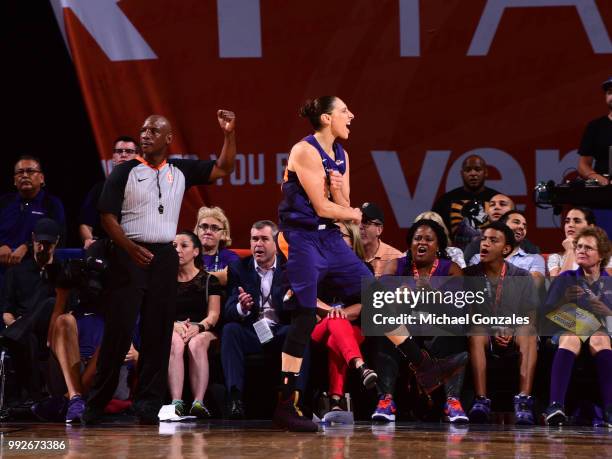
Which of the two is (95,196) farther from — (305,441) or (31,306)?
(305,441)

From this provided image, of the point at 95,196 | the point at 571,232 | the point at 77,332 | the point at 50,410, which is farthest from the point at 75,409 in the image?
the point at 571,232

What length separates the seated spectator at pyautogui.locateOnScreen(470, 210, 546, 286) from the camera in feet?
21.6

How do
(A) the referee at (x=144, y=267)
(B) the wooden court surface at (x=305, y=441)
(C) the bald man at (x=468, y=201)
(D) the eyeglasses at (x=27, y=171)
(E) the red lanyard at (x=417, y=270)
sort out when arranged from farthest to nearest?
(C) the bald man at (x=468, y=201) → (D) the eyeglasses at (x=27, y=171) → (E) the red lanyard at (x=417, y=270) → (A) the referee at (x=144, y=267) → (B) the wooden court surface at (x=305, y=441)

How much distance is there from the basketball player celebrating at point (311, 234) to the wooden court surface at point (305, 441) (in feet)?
1.08

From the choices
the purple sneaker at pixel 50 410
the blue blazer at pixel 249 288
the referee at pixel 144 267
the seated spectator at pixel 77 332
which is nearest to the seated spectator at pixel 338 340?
the blue blazer at pixel 249 288

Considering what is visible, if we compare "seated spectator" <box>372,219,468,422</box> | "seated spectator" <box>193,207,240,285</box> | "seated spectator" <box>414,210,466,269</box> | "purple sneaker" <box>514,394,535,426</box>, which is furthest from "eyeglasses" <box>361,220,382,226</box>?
"purple sneaker" <box>514,394,535,426</box>

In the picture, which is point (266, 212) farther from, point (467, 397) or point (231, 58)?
point (467, 397)

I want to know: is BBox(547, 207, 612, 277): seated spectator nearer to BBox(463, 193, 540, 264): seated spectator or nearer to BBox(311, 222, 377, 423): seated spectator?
BBox(463, 193, 540, 264): seated spectator

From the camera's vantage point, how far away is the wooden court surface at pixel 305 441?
4.05 m

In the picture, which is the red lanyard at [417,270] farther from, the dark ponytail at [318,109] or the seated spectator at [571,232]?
the dark ponytail at [318,109]

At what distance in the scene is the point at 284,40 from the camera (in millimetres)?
7965

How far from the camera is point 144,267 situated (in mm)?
5301

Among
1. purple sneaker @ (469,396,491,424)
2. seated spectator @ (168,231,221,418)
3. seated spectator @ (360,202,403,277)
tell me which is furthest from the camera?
seated spectator @ (360,202,403,277)

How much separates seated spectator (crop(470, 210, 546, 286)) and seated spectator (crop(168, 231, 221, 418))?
1752 millimetres
